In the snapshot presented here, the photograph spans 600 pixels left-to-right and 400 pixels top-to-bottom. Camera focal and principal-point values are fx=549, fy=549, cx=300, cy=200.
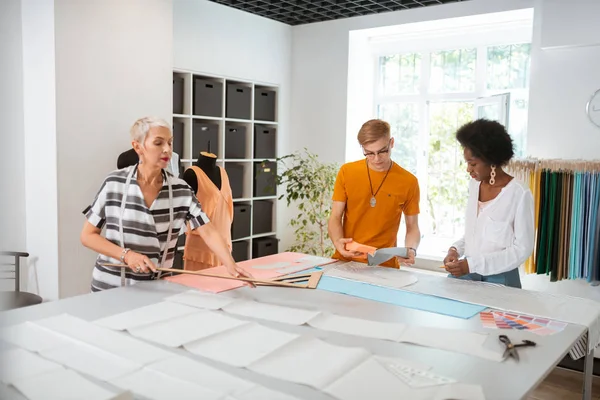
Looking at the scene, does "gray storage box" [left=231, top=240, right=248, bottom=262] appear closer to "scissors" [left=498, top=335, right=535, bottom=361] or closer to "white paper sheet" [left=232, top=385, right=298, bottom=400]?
"scissors" [left=498, top=335, right=535, bottom=361]

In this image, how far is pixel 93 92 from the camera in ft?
12.1

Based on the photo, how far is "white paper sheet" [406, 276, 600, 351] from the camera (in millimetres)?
1946

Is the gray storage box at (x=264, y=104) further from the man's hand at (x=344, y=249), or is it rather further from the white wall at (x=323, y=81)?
the man's hand at (x=344, y=249)

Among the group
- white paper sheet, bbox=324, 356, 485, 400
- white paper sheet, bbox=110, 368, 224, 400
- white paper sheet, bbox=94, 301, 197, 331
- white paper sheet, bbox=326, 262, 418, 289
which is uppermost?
white paper sheet, bbox=326, 262, 418, 289

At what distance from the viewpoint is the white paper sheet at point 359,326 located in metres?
1.71

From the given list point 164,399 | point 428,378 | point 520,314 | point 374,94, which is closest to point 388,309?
point 520,314

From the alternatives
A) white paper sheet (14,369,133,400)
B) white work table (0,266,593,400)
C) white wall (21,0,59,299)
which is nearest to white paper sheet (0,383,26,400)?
white paper sheet (14,369,133,400)

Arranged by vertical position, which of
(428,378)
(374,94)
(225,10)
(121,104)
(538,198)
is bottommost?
(428,378)

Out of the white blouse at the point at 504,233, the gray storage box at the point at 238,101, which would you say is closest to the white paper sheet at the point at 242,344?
the white blouse at the point at 504,233

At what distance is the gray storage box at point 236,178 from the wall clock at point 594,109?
332 centimetres

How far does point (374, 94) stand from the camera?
6633 millimetres

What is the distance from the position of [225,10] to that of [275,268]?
3.84m

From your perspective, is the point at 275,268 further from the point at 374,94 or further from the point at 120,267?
the point at 374,94

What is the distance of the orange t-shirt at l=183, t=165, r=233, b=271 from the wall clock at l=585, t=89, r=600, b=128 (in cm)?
305
